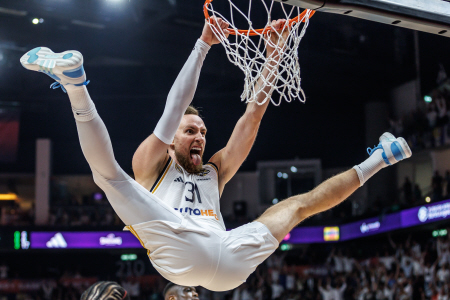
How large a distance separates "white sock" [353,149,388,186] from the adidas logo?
15189mm

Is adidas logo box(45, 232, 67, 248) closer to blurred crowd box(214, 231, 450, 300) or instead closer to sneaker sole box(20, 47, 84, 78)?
blurred crowd box(214, 231, 450, 300)

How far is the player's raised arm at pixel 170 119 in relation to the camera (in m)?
3.63

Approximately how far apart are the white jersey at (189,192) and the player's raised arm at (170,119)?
0.08 meters

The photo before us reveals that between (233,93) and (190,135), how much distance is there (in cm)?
1535

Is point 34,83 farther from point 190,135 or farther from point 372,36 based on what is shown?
point 190,135

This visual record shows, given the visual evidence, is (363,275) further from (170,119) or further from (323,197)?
(170,119)

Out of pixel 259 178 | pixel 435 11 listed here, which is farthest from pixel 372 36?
pixel 435 11

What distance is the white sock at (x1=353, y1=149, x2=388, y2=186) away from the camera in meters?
4.22

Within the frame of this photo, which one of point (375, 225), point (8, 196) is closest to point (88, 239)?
point (8, 196)

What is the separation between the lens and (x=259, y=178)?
2217cm

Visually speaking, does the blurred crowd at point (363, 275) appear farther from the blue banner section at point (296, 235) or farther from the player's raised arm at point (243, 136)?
the player's raised arm at point (243, 136)

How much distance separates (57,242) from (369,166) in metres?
15.3

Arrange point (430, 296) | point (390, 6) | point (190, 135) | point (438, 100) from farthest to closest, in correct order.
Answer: point (438, 100)
point (430, 296)
point (190, 135)
point (390, 6)

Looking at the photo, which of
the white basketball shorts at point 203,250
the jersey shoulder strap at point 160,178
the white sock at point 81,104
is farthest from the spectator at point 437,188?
the white sock at point 81,104
